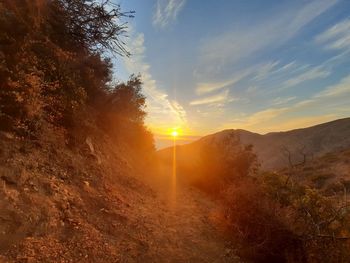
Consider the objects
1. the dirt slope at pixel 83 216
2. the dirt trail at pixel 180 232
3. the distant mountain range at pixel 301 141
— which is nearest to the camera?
the dirt slope at pixel 83 216

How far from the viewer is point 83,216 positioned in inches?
231

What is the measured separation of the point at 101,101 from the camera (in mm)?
12711

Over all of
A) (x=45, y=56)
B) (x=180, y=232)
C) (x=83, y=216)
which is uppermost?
(x=45, y=56)

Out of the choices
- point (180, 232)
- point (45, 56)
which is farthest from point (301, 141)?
point (45, 56)

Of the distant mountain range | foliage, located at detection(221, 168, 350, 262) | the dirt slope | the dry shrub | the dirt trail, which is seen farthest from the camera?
the distant mountain range

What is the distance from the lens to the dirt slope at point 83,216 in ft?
15.2

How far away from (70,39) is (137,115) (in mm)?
8197

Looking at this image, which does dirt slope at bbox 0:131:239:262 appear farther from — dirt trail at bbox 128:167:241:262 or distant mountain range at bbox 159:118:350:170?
distant mountain range at bbox 159:118:350:170

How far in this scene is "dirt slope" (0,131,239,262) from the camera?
15.2ft

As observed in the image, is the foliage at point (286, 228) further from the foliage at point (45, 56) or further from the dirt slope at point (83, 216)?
the foliage at point (45, 56)

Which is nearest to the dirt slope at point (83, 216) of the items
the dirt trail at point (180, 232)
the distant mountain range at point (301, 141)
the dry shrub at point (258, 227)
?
the dirt trail at point (180, 232)

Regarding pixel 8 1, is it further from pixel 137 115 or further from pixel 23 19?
pixel 137 115

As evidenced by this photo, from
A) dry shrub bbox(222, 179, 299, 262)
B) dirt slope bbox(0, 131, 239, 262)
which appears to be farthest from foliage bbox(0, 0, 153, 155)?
dry shrub bbox(222, 179, 299, 262)

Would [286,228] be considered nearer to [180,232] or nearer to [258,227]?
[258,227]
